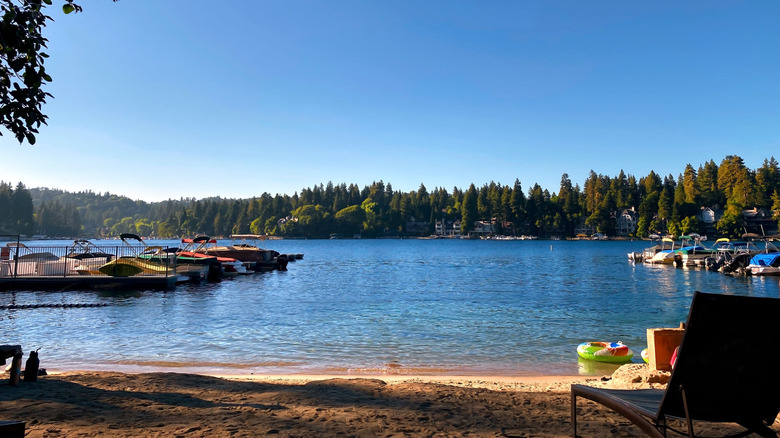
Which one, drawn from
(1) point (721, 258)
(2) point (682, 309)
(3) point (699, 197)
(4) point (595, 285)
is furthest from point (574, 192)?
(2) point (682, 309)

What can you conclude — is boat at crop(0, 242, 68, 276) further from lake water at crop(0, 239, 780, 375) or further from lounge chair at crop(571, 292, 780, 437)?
lounge chair at crop(571, 292, 780, 437)

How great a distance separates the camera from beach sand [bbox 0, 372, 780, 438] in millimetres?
4996

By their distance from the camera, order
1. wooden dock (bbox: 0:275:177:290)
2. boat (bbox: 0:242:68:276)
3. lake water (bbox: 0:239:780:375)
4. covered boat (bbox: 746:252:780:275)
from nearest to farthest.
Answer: lake water (bbox: 0:239:780:375), wooden dock (bbox: 0:275:177:290), boat (bbox: 0:242:68:276), covered boat (bbox: 746:252:780:275)

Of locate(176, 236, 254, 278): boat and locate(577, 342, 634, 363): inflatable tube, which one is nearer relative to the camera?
locate(577, 342, 634, 363): inflatable tube

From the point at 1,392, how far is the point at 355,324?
38.9 feet

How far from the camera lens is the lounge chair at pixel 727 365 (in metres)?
3.04

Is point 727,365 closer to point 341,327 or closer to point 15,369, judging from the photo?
point 15,369

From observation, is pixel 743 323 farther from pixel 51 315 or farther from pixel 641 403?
pixel 51 315

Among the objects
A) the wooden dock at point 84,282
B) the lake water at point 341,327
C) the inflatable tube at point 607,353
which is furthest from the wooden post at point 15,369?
the wooden dock at point 84,282

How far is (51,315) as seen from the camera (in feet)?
62.0

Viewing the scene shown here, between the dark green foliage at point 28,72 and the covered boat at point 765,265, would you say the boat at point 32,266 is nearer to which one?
the dark green foliage at point 28,72

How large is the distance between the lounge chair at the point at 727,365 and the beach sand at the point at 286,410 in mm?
1840

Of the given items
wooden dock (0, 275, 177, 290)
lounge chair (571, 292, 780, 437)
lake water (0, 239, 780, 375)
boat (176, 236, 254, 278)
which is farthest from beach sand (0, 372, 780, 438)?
boat (176, 236, 254, 278)

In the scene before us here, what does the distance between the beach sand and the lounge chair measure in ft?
6.04
